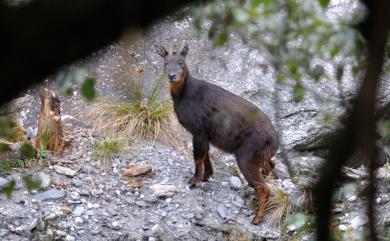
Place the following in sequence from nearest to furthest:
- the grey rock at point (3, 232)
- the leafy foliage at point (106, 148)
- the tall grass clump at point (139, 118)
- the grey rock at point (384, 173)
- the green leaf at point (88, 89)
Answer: the green leaf at point (88, 89) → the grey rock at point (3, 232) → the grey rock at point (384, 173) → the leafy foliage at point (106, 148) → the tall grass clump at point (139, 118)

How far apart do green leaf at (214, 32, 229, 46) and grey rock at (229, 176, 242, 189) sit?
204 inches

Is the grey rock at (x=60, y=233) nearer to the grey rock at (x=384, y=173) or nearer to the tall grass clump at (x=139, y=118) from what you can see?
the tall grass clump at (x=139, y=118)

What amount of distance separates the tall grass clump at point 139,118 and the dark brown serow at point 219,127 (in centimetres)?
95

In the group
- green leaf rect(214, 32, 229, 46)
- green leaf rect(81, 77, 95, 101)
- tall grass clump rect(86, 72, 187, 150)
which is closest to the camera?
green leaf rect(81, 77, 95, 101)

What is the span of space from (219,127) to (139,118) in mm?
1424

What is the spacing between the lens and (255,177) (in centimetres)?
689

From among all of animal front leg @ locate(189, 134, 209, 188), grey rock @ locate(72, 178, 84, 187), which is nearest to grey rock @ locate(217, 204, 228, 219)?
animal front leg @ locate(189, 134, 209, 188)

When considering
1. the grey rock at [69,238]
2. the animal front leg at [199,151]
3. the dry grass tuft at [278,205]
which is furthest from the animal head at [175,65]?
the grey rock at [69,238]

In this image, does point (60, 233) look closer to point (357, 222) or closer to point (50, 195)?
point (50, 195)

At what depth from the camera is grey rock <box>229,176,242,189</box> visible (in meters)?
7.42

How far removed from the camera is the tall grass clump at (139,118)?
8.12 metres

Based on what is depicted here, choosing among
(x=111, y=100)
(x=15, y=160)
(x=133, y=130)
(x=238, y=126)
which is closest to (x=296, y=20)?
(x=238, y=126)

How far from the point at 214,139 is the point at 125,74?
2280 millimetres

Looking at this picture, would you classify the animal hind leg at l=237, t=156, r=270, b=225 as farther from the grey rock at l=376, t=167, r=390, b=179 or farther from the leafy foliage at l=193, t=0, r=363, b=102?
the leafy foliage at l=193, t=0, r=363, b=102
